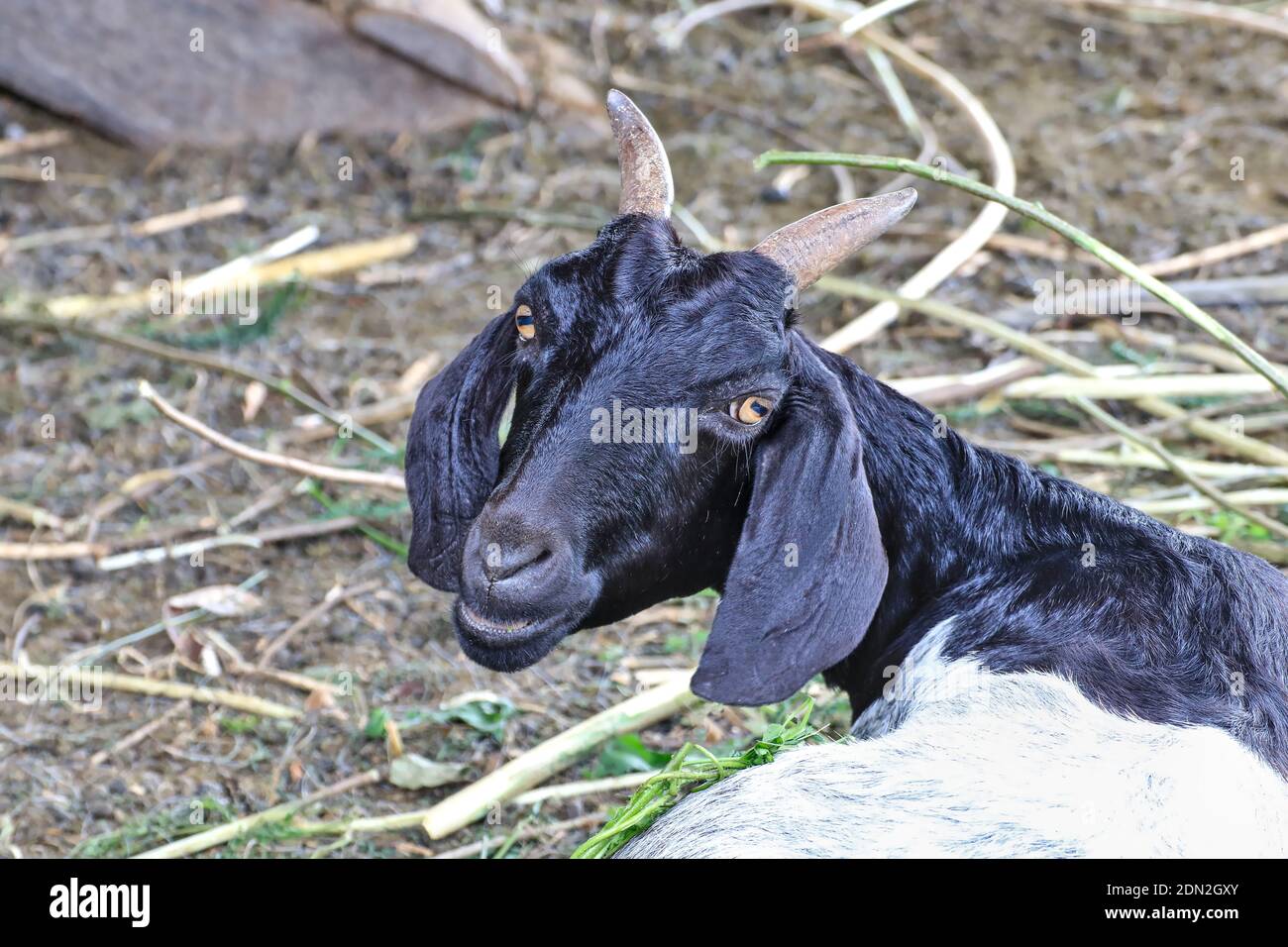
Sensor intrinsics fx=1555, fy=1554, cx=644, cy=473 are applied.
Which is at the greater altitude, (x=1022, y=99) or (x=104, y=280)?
(x=1022, y=99)

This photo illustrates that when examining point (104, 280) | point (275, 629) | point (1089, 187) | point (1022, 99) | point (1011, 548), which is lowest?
point (275, 629)

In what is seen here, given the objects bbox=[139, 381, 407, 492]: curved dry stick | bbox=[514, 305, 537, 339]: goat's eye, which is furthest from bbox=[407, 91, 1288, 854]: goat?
bbox=[139, 381, 407, 492]: curved dry stick

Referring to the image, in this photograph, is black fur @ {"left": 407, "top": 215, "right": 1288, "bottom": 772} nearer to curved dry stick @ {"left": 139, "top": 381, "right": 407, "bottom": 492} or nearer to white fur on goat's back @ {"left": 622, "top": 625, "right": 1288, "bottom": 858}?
white fur on goat's back @ {"left": 622, "top": 625, "right": 1288, "bottom": 858}

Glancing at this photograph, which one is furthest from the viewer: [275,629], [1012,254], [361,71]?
[361,71]

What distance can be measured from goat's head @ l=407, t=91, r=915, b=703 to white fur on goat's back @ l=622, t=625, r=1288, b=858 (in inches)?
9.4

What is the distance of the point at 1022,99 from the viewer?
29.6ft

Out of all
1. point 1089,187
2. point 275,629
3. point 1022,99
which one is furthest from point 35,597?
point 1022,99

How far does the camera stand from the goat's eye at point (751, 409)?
346cm

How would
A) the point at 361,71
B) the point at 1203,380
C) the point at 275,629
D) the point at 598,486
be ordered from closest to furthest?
1. the point at 598,486
2. the point at 275,629
3. the point at 1203,380
4. the point at 361,71

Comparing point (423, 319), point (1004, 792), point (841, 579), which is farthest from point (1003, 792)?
point (423, 319)

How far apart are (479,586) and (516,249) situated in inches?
191

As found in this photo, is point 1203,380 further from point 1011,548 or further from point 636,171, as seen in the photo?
point 636,171

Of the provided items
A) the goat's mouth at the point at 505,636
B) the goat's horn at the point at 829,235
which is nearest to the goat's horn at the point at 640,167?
the goat's horn at the point at 829,235

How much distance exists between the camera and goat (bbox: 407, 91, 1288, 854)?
125 inches
